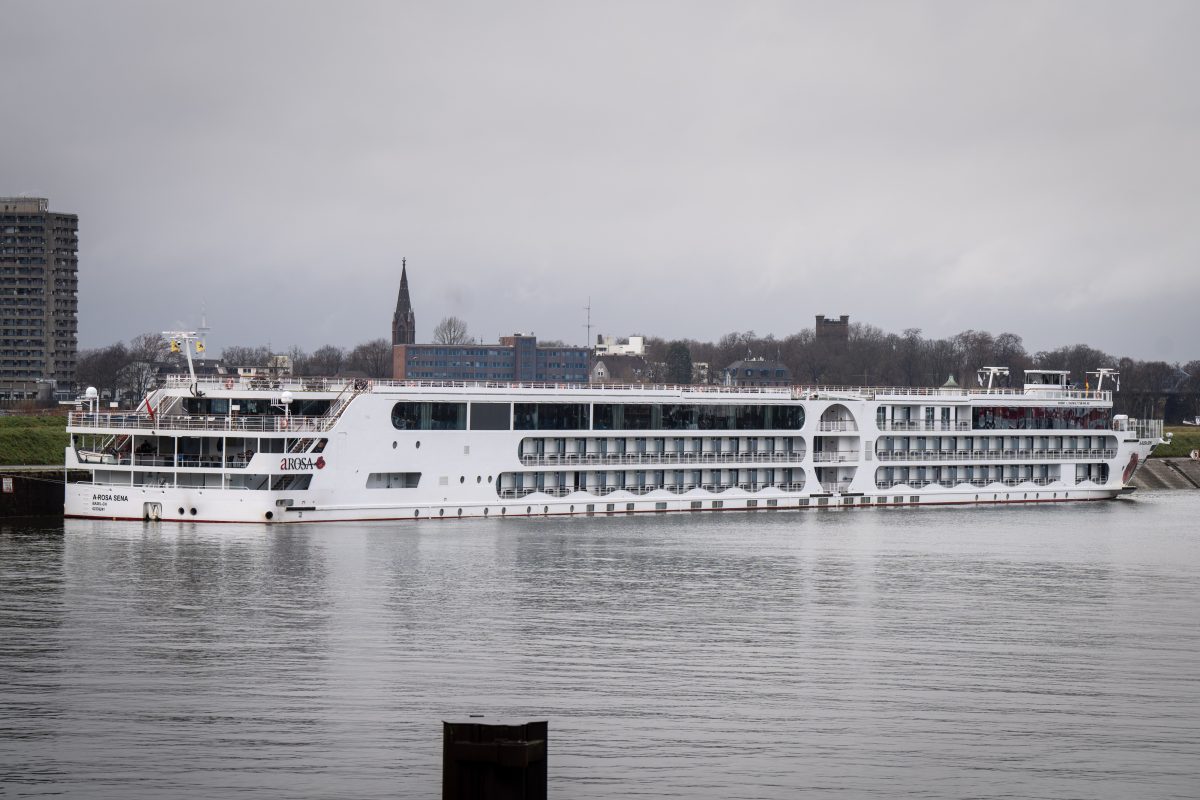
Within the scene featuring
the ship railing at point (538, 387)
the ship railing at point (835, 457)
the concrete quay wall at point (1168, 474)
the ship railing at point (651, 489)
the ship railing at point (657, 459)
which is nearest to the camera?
the ship railing at point (538, 387)

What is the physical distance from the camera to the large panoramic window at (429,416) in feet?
192

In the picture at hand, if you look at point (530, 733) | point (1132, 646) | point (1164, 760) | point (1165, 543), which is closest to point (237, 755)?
point (530, 733)

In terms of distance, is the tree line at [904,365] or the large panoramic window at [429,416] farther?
the tree line at [904,365]

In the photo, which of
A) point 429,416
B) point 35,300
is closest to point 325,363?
point 35,300

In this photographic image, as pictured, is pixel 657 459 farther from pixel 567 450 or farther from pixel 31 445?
pixel 31 445

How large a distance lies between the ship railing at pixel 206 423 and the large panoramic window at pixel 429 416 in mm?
3087

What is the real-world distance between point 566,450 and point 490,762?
45270mm

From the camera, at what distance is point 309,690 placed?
29516 mm

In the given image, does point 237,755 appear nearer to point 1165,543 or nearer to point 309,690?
point 309,690

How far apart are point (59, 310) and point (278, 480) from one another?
133614 millimetres

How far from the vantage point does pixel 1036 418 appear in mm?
77812

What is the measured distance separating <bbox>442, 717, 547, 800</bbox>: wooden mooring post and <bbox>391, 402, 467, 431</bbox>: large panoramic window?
40.1 m

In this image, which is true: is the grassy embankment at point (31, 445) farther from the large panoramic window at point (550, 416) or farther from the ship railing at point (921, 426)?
the ship railing at point (921, 426)

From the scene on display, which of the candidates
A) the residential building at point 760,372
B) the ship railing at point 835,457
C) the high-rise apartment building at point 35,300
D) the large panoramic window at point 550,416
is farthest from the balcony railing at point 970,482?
the high-rise apartment building at point 35,300
